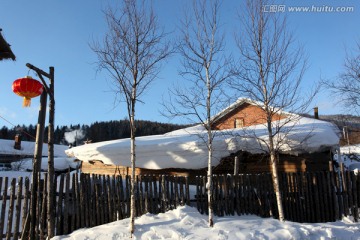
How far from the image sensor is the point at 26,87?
6.95 metres

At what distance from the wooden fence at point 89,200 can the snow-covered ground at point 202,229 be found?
38cm

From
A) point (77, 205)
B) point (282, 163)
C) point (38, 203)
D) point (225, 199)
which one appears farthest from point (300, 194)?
point (38, 203)

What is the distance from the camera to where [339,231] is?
7.13 meters

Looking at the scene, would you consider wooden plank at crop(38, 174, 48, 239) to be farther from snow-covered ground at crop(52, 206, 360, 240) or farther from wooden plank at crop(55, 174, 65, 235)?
snow-covered ground at crop(52, 206, 360, 240)

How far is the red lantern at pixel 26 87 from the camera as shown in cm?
691

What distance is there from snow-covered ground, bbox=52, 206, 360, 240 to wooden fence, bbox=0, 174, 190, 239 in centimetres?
38

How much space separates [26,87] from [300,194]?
25.9 ft

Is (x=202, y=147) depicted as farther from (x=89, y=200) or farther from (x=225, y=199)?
(x=89, y=200)

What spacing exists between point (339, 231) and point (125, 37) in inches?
271

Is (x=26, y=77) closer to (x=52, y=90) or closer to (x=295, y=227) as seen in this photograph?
(x=52, y=90)

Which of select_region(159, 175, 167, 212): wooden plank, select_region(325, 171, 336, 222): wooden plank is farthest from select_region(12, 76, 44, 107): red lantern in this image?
select_region(325, 171, 336, 222): wooden plank

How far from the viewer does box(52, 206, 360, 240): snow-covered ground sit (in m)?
6.53

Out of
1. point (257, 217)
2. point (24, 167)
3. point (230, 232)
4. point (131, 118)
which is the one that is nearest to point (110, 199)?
point (131, 118)

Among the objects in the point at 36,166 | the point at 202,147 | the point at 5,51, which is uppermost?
the point at 5,51
